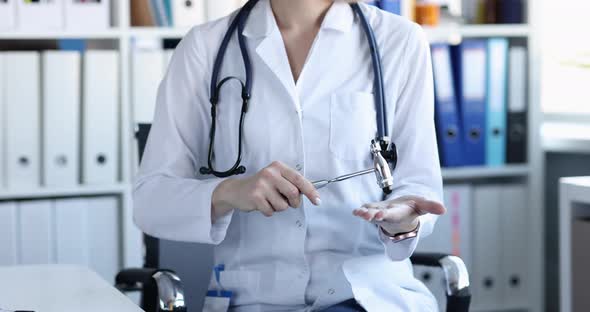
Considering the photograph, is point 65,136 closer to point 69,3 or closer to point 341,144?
point 69,3

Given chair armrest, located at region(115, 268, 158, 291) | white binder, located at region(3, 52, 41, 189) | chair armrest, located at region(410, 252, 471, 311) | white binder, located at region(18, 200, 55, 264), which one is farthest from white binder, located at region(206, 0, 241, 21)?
chair armrest, located at region(410, 252, 471, 311)

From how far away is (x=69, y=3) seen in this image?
2619 mm

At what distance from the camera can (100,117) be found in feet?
8.73

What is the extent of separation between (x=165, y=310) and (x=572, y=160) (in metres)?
1.93

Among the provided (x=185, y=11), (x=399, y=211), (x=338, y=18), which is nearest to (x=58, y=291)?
(x=399, y=211)

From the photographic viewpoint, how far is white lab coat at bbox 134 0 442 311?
1.53 meters

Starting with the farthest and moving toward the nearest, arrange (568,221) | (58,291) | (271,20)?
(568,221), (271,20), (58,291)

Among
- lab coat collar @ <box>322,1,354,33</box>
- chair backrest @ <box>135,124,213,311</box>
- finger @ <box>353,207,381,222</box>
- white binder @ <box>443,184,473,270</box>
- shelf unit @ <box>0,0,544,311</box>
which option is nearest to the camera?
finger @ <box>353,207,381,222</box>

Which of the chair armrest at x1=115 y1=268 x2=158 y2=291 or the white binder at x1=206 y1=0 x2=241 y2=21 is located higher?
the white binder at x1=206 y1=0 x2=241 y2=21

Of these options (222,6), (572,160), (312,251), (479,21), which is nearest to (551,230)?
(572,160)

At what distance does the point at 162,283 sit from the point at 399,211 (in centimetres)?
44

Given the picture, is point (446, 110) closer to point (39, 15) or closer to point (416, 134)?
point (39, 15)

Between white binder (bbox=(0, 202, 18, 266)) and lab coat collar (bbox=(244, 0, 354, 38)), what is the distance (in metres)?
1.20

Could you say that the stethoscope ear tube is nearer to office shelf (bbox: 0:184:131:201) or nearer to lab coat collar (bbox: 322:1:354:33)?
lab coat collar (bbox: 322:1:354:33)
